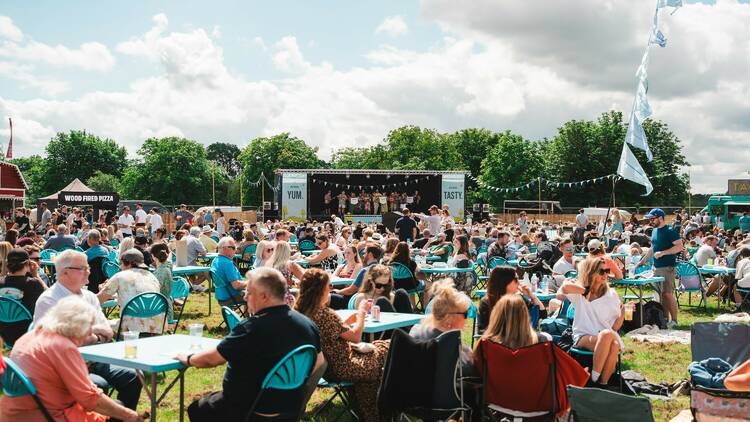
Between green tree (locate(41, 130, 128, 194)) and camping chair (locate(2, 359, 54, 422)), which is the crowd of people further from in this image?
green tree (locate(41, 130, 128, 194))

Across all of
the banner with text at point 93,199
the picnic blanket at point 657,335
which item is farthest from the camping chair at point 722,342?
the banner with text at point 93,199

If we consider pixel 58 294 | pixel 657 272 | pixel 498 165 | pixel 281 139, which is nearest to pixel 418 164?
pixel 498 165

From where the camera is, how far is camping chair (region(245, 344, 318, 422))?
10.9ft

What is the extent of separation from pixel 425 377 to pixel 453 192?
966 inches

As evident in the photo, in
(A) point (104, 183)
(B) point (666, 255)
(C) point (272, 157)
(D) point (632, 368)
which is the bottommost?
(D) point (632, 368)

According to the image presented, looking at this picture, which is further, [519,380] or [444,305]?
[444,305]

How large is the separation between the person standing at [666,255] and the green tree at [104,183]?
60.8 m

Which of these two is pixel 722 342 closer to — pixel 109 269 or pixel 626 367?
pixel 626 367

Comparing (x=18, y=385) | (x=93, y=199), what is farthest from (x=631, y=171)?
(x=93, y=199)

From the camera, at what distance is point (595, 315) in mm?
5289

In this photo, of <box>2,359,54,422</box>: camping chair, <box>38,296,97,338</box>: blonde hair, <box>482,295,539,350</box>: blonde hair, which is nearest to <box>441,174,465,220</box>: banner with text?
<box>482,295,539,350</box>: blonde hair

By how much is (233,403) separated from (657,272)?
23.1ft

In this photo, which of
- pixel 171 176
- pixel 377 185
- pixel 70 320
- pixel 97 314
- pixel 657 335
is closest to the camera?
pixel 70 320

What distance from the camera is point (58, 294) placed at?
15.3 feet
